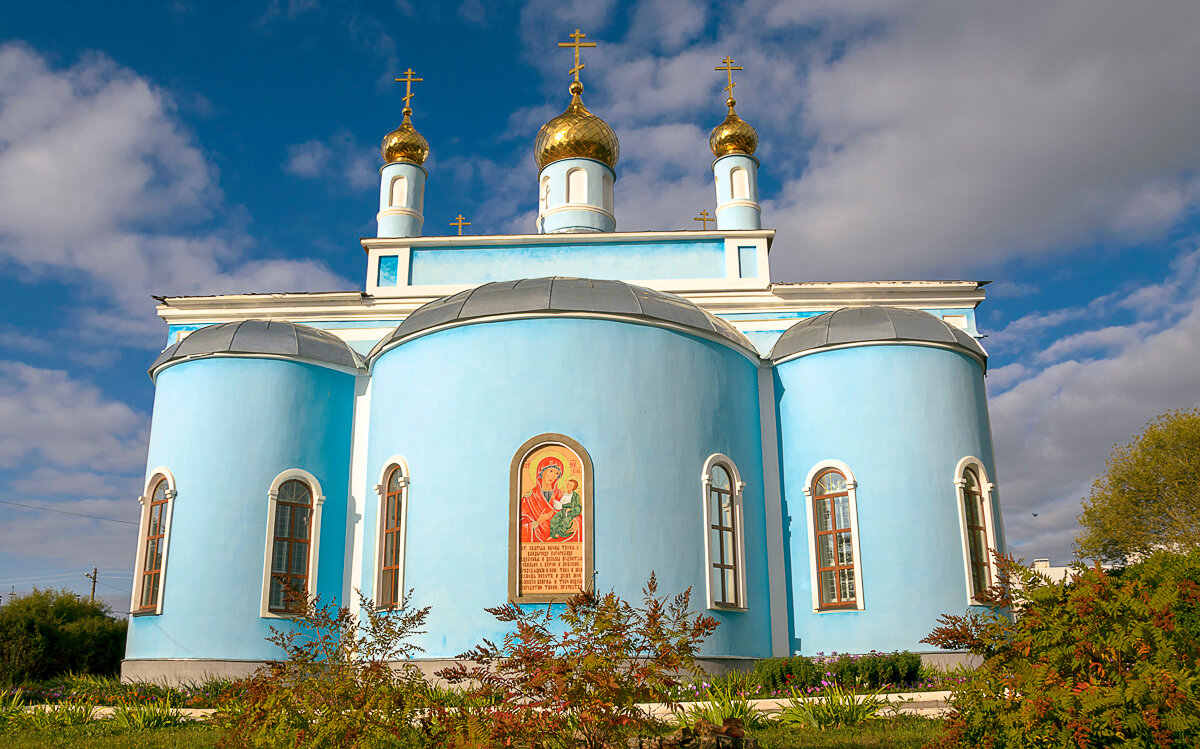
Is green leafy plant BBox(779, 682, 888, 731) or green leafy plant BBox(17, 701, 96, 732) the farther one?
green leafy plant BBox(17, 701, 96, 732)

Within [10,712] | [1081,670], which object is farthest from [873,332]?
[10,712]

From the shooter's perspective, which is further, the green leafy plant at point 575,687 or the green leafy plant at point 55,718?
the green leafy plant at point 55,718

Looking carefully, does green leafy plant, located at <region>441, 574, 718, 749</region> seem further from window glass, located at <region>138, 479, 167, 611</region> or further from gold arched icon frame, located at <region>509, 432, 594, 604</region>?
window glass, located at <region>138, 479, 167, 611</region>

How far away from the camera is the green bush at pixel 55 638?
46.0ft

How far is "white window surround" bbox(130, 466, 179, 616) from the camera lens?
12539 mm

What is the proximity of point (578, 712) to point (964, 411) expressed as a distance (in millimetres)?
9617

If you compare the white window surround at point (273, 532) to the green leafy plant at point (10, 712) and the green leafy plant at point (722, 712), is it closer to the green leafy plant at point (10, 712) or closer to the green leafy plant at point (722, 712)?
the green leafy plant at point (10, 712)

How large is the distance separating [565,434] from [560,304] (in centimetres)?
172

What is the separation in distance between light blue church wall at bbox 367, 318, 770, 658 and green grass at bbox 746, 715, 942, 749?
3.58 m

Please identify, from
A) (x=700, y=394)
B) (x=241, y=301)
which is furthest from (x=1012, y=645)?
(x=241, y=301)

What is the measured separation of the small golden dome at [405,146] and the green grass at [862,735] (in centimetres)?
1427

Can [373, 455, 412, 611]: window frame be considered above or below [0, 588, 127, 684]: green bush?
above

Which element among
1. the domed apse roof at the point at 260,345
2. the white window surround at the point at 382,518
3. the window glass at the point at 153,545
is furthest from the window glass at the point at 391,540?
the window glass at the point at 153,545

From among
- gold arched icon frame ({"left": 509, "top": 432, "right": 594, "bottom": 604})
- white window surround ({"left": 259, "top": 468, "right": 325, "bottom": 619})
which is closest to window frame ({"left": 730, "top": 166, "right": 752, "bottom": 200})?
gold arched icon frame ({"left": 509, "top": 432, "right": 594, "bottom": 604})
